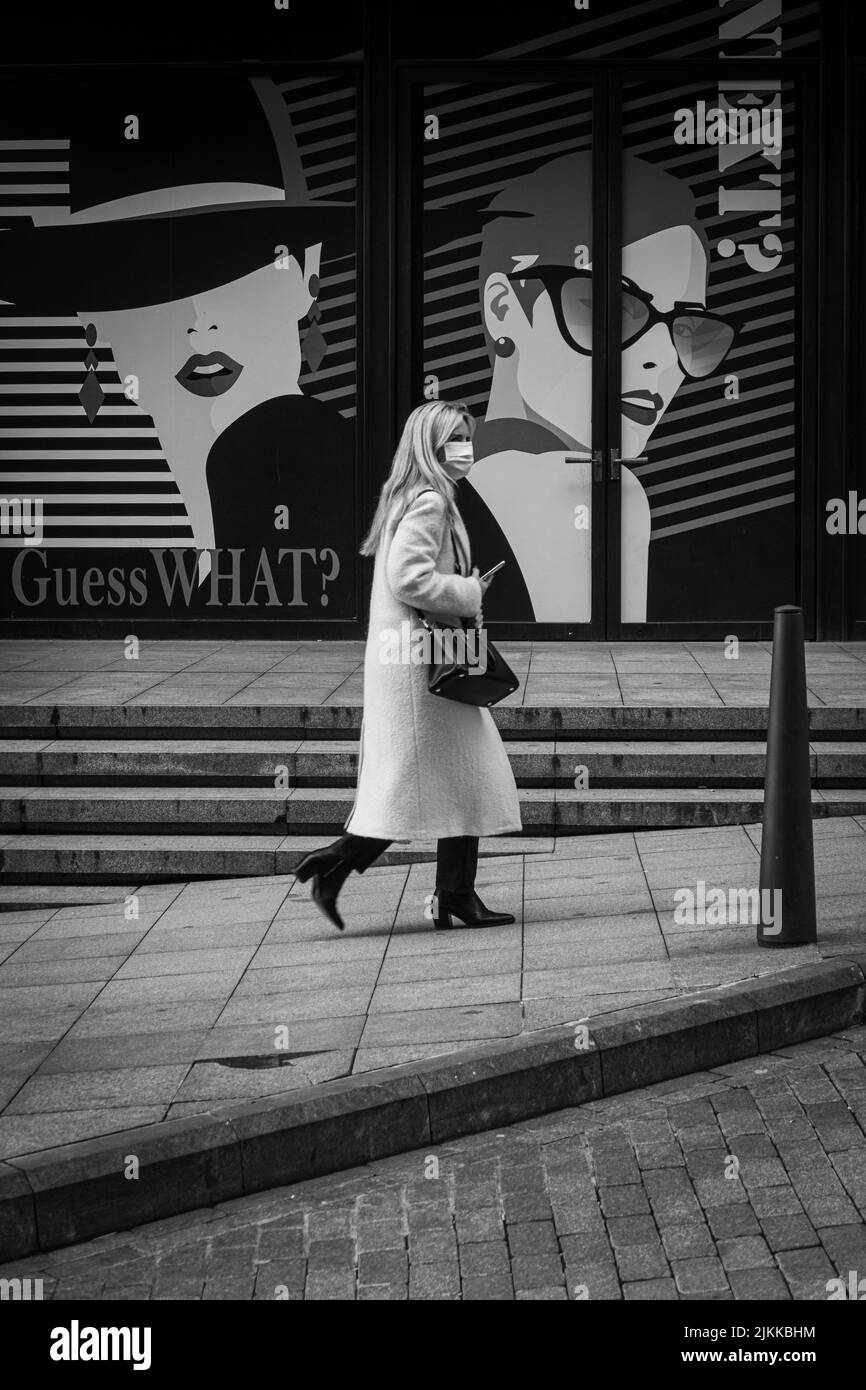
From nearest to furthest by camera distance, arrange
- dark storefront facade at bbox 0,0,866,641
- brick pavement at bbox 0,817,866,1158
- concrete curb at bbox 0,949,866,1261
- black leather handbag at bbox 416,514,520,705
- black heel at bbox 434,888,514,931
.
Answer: concrete curb at bbox 0,949,866,1261
brick pavement at bbox 0,817,866,1158
black leather handbag at bbox 416,514,520,705
black heel at bbox 434,888,514,931
dark storefront facade at bbox 0,0,866,641

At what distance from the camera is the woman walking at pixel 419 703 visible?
621 cm

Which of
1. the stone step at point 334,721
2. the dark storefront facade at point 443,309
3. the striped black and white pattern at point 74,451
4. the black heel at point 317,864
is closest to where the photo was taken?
the black heel at point 317,864

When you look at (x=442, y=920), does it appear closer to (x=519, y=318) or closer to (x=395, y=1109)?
(x=395, y=1109)

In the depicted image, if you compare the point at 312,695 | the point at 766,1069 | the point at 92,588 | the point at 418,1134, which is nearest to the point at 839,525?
the point at 312,695

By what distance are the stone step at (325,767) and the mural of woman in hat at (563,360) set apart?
342 cm

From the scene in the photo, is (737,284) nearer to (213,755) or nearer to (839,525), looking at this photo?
(839,525)

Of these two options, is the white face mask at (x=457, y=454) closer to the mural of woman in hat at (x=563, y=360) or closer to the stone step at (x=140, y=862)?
the stone step at (x=140, y=862)

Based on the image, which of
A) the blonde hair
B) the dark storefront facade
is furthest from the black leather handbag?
the dark storefront facade

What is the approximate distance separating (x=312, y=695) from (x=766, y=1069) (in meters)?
4.48

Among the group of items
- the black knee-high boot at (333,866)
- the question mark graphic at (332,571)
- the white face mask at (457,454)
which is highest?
the white face mask at (457,454)

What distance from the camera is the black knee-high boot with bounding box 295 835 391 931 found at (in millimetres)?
6301

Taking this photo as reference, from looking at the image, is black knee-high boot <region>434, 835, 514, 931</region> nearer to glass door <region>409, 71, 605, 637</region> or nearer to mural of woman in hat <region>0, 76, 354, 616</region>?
glass door <region>409, 71, 605, 637</region>

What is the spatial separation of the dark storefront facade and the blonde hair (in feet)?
17.5

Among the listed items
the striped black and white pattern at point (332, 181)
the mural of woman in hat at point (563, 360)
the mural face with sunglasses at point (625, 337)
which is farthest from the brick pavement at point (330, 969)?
the striped black and white pattern at point (332, 181)
